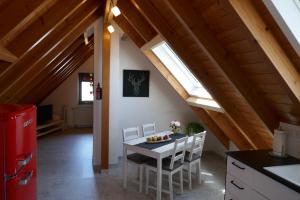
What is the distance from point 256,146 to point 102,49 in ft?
9.14

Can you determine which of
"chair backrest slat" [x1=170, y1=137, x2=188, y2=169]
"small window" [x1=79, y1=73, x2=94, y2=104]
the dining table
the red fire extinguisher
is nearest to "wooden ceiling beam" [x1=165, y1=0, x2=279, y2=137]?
"chair backrest slat" [x1=170, y1=137, x2=188, y2=169]

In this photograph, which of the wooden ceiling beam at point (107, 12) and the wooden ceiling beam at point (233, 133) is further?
the wooden ceiling beam at point (233, 133)

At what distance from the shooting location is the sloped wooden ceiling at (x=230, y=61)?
6.54 feet

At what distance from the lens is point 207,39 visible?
2295mm

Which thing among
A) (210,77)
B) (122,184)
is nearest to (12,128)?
(210,77)

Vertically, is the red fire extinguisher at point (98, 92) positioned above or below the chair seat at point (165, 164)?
above

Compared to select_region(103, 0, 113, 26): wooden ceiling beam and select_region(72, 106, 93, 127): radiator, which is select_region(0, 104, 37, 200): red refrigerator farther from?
select_region(72, 106, 93, 127): radiator

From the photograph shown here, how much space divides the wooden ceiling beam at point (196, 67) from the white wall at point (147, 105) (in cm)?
208

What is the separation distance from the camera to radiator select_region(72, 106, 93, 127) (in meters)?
8.52

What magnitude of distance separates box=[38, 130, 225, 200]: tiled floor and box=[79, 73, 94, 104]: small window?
284 cm

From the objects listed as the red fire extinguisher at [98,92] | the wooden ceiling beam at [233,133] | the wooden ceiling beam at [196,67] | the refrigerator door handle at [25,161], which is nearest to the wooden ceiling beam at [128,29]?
the red fire extinguisher at [98,92]

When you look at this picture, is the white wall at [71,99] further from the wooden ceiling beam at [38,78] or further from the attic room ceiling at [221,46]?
the attic room ceiling at [221,46]

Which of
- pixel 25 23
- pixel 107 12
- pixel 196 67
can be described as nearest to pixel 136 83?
pixel 107 12

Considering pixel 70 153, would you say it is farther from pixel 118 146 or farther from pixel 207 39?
pixel 207 39
